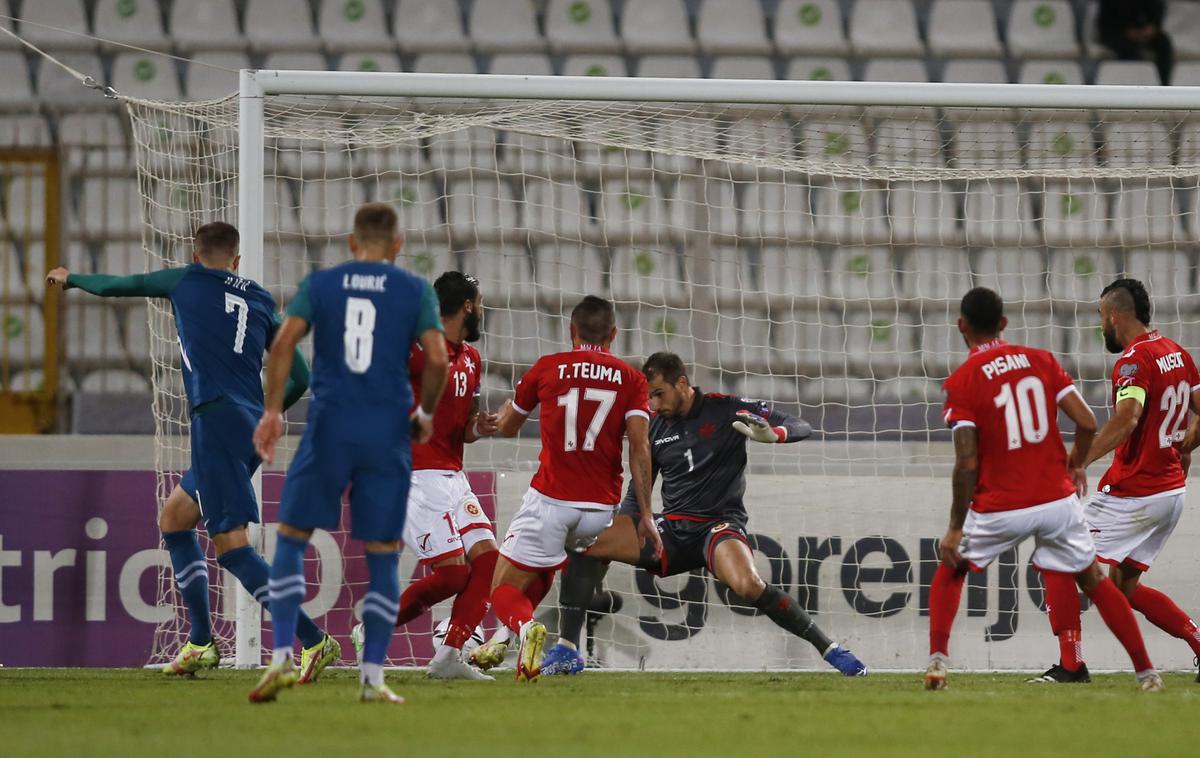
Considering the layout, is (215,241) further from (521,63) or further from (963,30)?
(963,30)

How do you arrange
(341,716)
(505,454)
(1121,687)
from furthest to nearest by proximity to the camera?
(505,454)
(1121,687)
(341,716)

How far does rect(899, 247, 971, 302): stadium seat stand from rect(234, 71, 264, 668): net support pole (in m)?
5.02

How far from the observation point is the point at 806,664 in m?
8.12

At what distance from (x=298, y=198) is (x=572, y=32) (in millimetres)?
3279

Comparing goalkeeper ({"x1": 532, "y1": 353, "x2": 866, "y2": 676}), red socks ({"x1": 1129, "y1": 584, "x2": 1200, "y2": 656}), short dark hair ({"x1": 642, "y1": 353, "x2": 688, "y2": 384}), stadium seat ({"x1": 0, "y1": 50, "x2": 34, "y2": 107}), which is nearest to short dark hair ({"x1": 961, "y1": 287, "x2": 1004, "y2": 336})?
goalkeeper ({"x1": 532, "y1": 353, "x2": 866, "y2": 676})

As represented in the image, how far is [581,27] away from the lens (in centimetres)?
1291

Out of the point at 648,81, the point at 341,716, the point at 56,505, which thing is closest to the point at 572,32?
the point at 648,81

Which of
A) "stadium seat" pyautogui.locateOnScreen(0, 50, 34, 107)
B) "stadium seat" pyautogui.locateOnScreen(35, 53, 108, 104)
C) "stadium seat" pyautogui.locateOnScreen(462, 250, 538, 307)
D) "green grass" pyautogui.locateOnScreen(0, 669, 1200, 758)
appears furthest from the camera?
"stadium seat" pyautogui.locateOnScreen(0, 50, 34, 107)

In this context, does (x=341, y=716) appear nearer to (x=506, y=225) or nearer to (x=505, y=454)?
(x=505, y=454)

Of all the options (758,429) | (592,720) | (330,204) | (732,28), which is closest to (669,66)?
(732,28)

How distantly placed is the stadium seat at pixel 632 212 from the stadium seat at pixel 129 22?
4182mm

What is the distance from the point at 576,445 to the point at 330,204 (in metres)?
4.85

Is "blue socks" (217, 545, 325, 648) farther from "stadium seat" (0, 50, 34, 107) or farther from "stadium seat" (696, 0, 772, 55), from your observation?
"stadium seat" (696, 0, 772, 55)

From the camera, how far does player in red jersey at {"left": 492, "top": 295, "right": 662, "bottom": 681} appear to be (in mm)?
6633
